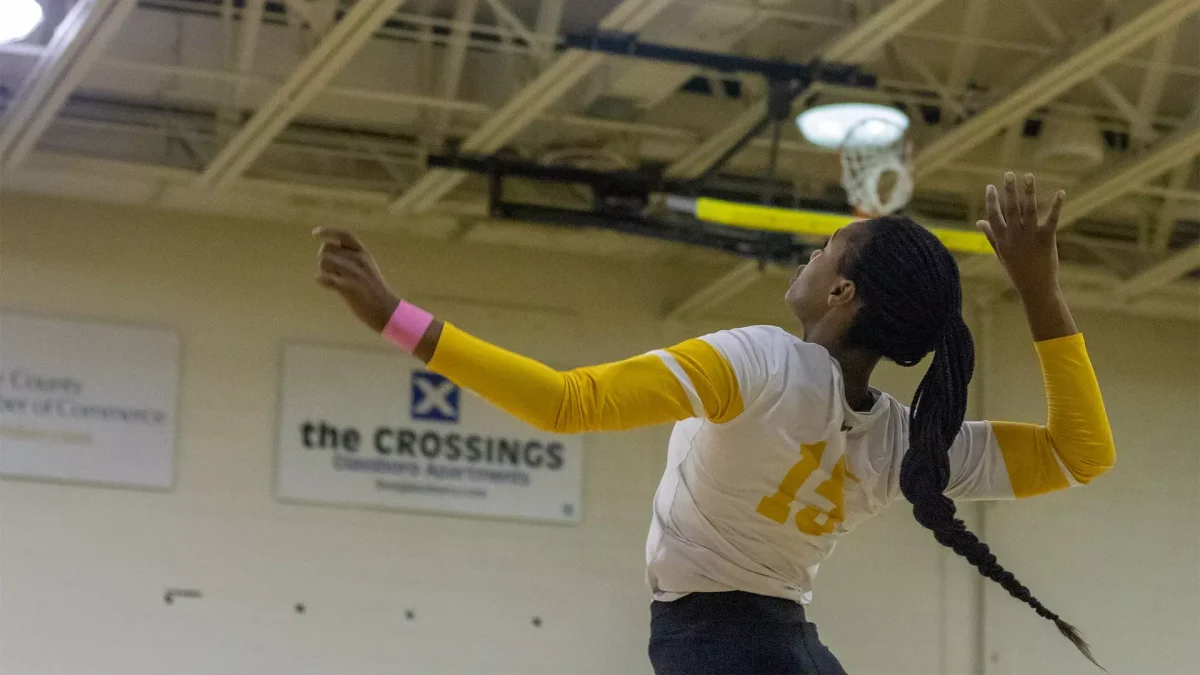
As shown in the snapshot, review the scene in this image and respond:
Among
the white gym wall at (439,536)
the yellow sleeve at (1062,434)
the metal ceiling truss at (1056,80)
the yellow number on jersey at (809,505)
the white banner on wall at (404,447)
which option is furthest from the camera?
the white banner on wall at (404,447)

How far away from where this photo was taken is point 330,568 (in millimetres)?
7574

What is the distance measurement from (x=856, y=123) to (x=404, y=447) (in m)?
3.06

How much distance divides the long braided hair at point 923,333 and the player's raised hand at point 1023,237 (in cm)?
10

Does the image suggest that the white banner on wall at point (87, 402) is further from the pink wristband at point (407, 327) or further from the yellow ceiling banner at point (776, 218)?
the pink wristband at point (407, 327)

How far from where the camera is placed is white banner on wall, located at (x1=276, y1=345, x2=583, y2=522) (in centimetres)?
Result: 771

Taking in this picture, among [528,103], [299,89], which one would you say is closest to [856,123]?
[528,103]

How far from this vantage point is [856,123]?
6.21 m

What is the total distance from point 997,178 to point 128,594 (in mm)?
4767

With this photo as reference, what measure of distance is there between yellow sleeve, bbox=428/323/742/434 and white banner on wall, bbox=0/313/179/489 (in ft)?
19.3

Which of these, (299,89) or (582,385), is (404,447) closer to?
(299,89)

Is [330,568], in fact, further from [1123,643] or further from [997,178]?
[1123,643]

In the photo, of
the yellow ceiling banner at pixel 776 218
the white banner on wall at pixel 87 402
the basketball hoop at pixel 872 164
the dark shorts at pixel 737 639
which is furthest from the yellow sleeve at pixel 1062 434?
the white banner on wall at pixel 87 402

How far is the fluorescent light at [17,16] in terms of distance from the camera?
17.7 ft

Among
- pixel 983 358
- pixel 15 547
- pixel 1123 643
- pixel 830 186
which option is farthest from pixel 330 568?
pixel 1123 643
